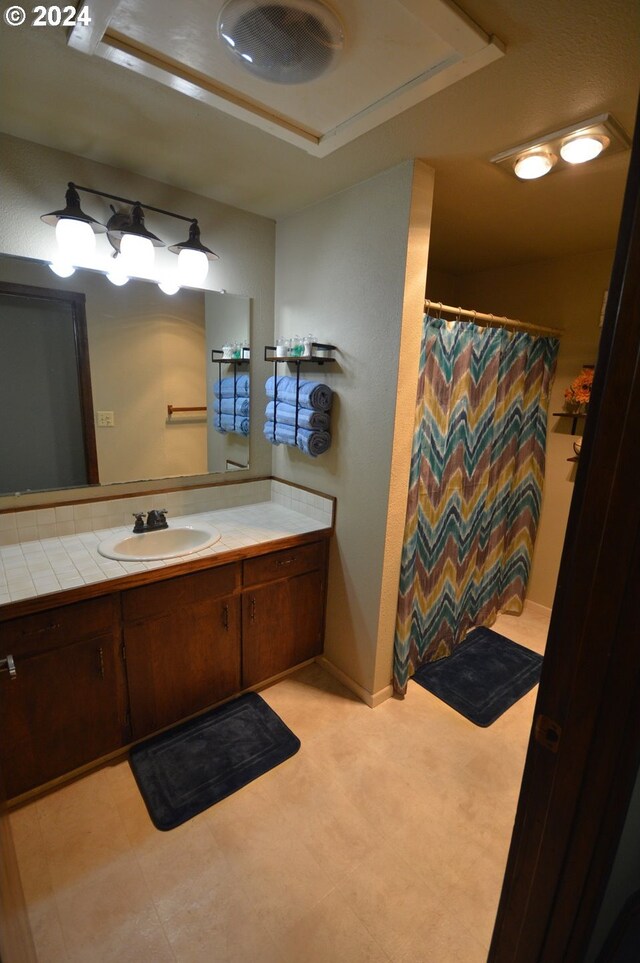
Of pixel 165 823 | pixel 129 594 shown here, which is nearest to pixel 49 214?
pixel 129 594

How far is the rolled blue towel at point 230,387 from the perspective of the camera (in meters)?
2.33

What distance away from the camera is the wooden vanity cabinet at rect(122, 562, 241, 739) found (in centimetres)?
172

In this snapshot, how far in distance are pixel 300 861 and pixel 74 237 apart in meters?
2.42

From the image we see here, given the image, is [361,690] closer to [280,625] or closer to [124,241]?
[280,625]

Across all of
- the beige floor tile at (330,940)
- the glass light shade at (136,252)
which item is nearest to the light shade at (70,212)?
the glass light shade at (136,252)

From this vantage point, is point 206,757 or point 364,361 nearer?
point 206,757

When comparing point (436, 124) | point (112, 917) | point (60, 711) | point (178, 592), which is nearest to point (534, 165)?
point (436, 124)

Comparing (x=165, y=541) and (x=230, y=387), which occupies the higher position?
(x=230, y=387)

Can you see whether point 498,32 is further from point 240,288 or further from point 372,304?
point 240,288

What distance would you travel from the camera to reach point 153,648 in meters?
1.77

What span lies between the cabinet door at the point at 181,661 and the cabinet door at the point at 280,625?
0.23 ft

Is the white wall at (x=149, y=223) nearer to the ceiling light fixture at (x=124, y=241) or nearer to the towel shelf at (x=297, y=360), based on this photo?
the ceiling light fixture at (x=124, y=241)

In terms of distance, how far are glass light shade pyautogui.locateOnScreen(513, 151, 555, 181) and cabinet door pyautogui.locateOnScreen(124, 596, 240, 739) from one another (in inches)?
83.0

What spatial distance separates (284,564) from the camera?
6.93 ft
